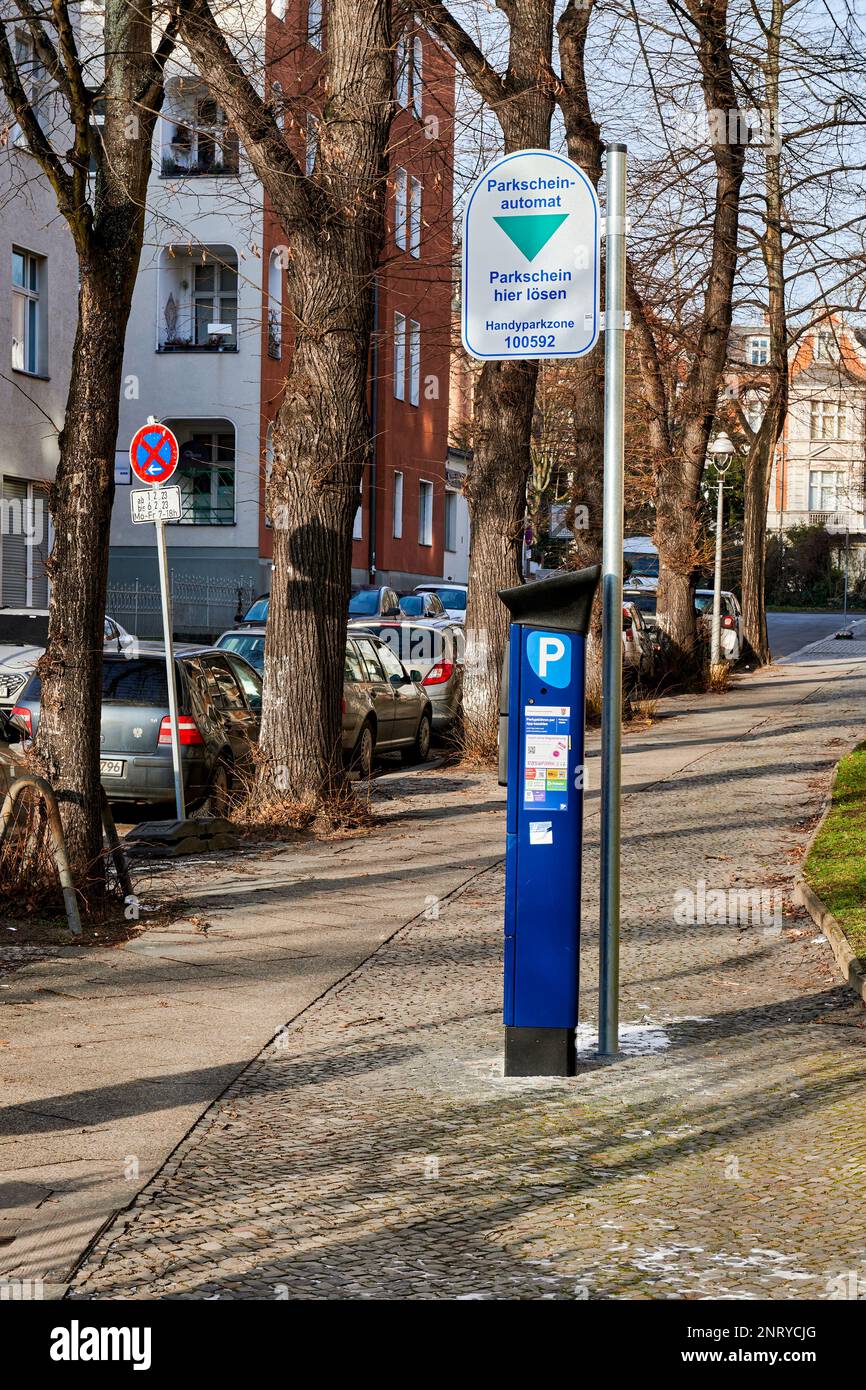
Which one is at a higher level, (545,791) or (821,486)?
(821,486)

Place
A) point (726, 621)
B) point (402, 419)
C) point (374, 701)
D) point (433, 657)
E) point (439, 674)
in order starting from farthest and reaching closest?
point (402, 419) → point (726, 621) → point (433, 657) → point (439, 674) → point (374, 701)

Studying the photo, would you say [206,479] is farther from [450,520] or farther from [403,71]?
[403,71]

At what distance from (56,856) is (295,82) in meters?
8.32

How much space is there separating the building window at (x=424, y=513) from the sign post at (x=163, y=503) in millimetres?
36087

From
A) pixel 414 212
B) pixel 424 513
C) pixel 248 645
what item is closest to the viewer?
pixel 248 645

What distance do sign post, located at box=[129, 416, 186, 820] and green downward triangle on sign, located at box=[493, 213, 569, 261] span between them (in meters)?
6.45

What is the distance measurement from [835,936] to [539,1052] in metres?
2.92

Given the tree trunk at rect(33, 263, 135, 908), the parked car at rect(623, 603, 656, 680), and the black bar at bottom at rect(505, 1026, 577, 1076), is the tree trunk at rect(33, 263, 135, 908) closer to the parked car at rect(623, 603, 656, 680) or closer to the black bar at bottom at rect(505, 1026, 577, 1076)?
the black bar at bottom at rect(505, 1026, 577, 1076)

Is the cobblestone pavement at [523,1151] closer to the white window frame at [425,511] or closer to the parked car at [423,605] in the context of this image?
the parked car at [423,605]

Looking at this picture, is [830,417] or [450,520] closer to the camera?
[830,417]

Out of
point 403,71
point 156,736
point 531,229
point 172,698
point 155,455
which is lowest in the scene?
point 156,736

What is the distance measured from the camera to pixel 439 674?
21.3m

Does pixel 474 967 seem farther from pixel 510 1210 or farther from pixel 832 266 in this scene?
pixel 832 266

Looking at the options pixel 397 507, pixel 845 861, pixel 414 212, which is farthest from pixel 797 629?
pixel 845 861
